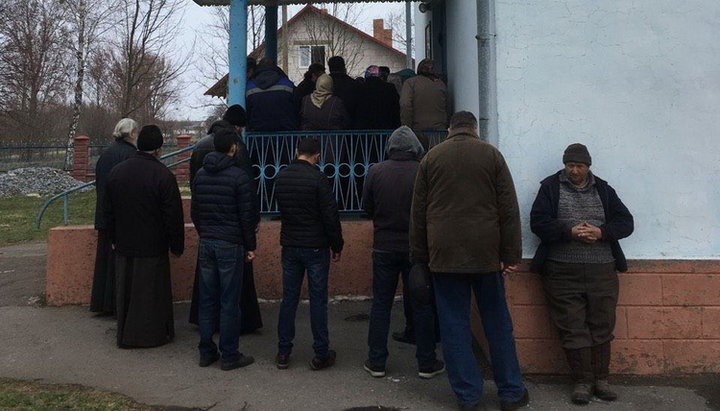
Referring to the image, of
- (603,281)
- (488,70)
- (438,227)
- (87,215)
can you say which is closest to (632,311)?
(603,281)

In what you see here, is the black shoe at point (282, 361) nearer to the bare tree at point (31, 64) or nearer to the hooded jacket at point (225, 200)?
the hooded jacket at point (225, 200)

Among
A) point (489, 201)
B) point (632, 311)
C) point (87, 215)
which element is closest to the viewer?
point (489, 201)

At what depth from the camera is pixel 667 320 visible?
4438 millimetres

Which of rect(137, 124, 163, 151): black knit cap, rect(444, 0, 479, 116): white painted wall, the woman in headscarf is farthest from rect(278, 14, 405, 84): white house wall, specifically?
rect(137, 124, 163, 151): black knit cap

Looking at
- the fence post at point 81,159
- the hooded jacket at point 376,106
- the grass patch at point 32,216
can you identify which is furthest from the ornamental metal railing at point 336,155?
the fence post at point 81,159

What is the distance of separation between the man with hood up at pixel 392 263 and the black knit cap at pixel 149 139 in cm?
197

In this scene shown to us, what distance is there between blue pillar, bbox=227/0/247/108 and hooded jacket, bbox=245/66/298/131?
12 cm

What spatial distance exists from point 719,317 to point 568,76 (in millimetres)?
2039

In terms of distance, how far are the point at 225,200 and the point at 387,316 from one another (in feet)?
4.78

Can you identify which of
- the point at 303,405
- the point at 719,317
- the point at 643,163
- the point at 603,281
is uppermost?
the point at 643,163

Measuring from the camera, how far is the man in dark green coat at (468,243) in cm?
378

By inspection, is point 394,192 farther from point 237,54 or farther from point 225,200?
point 237,54

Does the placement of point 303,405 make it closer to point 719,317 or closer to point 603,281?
point 603,281

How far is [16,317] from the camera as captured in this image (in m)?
6.00
